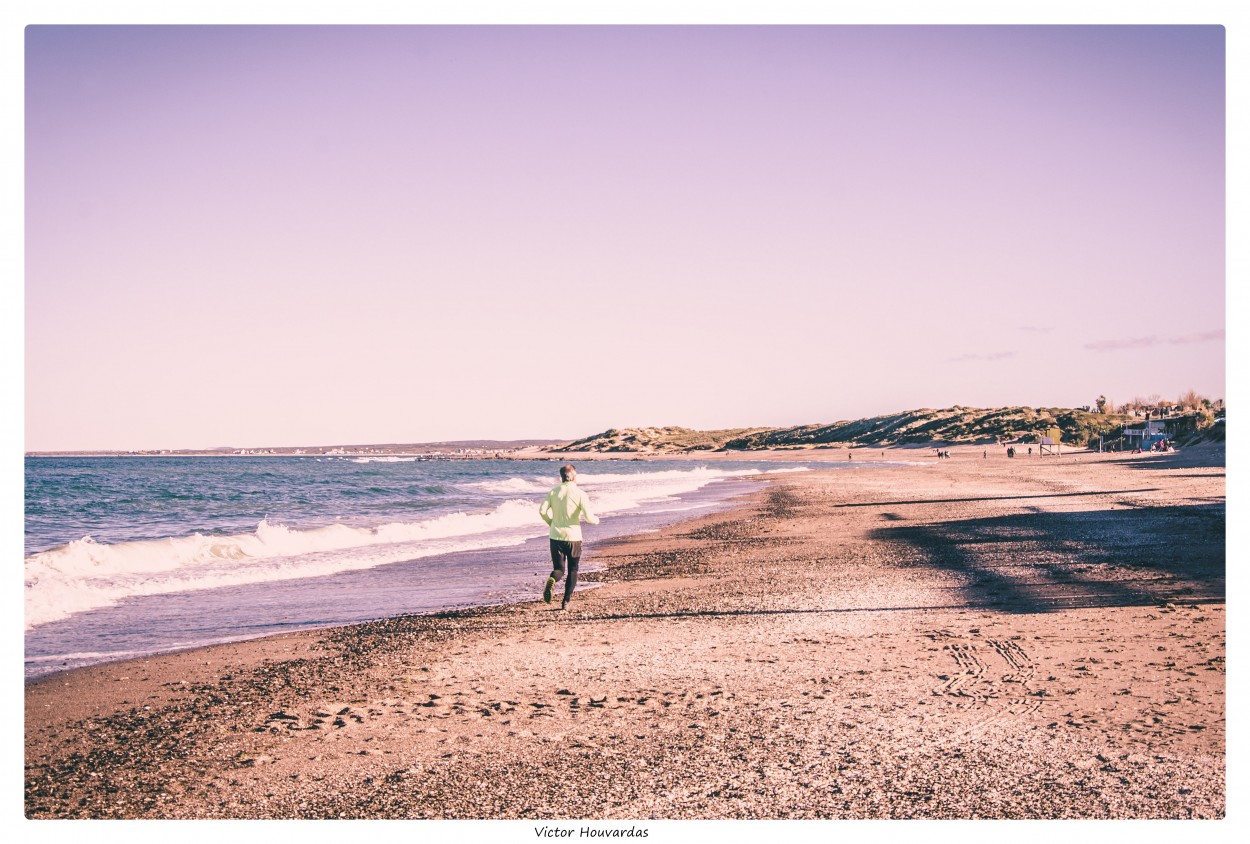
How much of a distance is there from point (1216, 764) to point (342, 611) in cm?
1003

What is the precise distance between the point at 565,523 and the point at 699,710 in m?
4.98

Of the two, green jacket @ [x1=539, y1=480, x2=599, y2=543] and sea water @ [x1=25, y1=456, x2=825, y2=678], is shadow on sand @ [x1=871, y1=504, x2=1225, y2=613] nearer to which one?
green jacket @ [x1=539, y1=480, x2=599, y2=543]


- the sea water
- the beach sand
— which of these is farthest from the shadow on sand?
the sea water

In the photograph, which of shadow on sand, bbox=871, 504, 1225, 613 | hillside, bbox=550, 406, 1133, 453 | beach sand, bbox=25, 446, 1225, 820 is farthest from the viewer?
hillside, bbox=550, 406, 1133, 453

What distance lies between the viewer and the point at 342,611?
37.9ft

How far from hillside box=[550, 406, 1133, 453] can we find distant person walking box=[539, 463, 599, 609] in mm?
93717

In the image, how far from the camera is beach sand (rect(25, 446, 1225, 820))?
4770 millimetres

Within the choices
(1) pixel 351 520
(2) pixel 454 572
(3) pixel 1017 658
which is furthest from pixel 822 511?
(3) pixel 1017 658

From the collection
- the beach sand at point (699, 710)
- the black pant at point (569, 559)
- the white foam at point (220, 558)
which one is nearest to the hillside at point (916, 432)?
the white foam at point (220, 558)

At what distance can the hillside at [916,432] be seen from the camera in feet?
357

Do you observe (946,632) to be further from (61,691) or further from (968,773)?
(61,691)

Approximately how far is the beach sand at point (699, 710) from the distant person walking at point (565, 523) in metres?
0.48

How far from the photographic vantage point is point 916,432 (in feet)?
443

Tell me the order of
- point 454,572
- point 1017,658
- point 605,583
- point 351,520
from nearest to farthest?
1. point 1017,658
2. point 605,583
3. point 454,572
4. point 351,520
